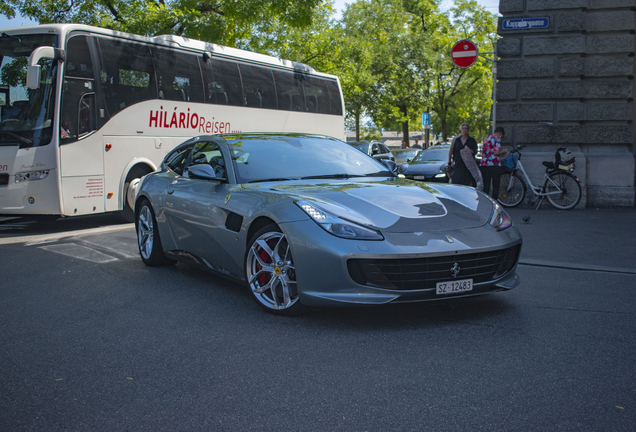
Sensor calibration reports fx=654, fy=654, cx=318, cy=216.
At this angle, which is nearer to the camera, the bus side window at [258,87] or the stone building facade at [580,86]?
the stone building facade at [580,86]

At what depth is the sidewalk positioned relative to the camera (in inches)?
283

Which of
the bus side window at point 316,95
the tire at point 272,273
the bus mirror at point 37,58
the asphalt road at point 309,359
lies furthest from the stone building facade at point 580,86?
the tire at point 272,273

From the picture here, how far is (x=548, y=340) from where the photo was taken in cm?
412

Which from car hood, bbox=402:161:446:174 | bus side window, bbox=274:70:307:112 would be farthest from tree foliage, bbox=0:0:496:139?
car hood, bbox=402:161:446:174

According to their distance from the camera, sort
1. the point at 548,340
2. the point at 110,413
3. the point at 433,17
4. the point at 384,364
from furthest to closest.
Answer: the point at 433,17 < the point at 548,340 < the point at 384,364 < the point at 110,413

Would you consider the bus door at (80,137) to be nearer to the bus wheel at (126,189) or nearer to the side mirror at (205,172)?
the bus wheel at (126,189)

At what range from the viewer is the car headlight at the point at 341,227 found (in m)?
4.35

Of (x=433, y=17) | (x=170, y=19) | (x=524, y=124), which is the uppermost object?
(x=433, y=17)

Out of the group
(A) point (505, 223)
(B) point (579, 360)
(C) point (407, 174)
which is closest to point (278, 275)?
(A) point (505, 223)

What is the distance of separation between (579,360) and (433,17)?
4309cm

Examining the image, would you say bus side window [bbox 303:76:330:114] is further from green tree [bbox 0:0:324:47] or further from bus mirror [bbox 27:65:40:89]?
Answer: bus mirror [bbox 27:65:40:89]

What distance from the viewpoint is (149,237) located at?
7070mm

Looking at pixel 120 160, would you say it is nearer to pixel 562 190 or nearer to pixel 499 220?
pixel 562 190

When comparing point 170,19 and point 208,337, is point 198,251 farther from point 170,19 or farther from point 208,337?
point 170,19
